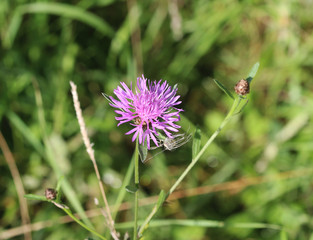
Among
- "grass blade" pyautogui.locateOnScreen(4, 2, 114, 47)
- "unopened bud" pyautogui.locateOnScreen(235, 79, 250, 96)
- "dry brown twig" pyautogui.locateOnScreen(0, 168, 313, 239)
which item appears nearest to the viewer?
"unopened bud" pyautogui.locateOnScreen(235, 79, 250, 96)

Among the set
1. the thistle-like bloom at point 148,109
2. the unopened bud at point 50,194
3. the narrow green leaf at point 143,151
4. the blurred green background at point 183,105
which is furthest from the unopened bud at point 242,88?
the blurred green background at point 183,105

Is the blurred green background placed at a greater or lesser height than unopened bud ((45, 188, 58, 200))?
greater

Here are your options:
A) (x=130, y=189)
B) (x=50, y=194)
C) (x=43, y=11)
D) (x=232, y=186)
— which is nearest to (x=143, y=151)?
(x=130, y=189)

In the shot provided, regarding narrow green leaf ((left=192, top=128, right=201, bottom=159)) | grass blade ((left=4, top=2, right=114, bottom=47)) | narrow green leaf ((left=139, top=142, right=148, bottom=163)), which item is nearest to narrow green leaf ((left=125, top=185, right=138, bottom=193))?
narrow green leaf ((left=139, top=142, right=148, bottom=163))

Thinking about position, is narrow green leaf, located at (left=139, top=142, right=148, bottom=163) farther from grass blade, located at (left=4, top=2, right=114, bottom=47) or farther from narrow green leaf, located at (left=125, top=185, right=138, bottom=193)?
grass blade, located at (left=4, top=2, right=114, bottom=47)

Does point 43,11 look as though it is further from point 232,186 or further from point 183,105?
point 232,186

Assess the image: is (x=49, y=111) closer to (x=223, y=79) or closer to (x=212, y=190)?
(x=212, y=190)

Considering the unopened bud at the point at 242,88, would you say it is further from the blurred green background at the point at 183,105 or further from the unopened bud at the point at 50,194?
the blurred green background at the point at 183,105

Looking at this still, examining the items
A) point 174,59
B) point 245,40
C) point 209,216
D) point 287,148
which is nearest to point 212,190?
point 209,216
